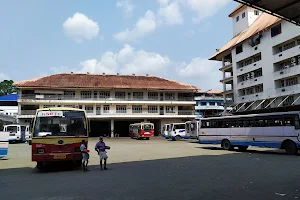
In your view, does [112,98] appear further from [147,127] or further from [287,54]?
[287,54]

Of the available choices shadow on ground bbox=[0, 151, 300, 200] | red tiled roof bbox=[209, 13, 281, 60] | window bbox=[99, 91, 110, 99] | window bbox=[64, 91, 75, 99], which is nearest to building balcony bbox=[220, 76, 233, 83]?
red tiled roof bbox=[209, 13, 281, 60]

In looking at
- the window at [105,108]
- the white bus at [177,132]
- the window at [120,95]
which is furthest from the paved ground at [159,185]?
the window at [120,95]

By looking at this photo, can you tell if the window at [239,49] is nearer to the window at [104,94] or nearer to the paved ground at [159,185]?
the window at [104,94]

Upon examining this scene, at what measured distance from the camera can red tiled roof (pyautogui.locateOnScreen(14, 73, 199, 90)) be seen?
49.3 meters

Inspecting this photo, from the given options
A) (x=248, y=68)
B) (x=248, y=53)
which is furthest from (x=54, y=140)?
(x=248, y=53)

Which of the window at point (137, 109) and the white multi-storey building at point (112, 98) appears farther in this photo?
the window at point (137, 109)

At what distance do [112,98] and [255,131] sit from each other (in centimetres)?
3471

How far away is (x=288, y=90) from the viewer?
3622 cm

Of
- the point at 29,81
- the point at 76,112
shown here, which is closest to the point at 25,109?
the point at 29,81

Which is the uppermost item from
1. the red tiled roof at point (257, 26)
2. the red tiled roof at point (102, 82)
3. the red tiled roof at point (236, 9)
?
the red tiled roof at point (236, 9)

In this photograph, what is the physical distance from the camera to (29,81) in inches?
1950

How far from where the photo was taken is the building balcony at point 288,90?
115 feet

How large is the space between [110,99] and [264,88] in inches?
982

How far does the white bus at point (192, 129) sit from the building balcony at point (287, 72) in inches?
531
